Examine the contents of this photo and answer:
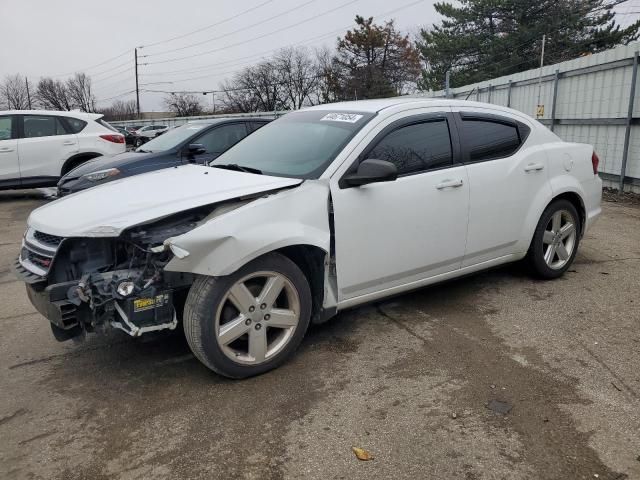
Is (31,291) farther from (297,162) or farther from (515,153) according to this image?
(515,153)

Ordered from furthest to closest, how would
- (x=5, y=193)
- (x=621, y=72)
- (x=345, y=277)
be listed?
(x=5, y=193) → (x=621, y=72) → (x=345, y=277)

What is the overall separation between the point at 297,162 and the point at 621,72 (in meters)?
7.67

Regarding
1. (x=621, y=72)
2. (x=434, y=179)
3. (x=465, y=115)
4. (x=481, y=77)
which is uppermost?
(x=481, y=77)

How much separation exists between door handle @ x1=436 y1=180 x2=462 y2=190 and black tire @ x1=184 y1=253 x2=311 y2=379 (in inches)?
50.7

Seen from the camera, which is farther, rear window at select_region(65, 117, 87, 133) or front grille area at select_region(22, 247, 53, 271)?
rear window at select_region(65, 117, 87, 133)

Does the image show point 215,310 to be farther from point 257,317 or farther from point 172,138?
point 172,138

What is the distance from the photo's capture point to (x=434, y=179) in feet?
12.7

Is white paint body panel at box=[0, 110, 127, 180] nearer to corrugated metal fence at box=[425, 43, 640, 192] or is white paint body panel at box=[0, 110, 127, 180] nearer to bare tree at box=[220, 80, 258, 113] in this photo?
corrugated metal fence at box=[425, 43, 640, 192]

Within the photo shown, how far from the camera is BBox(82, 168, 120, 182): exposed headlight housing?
723cm

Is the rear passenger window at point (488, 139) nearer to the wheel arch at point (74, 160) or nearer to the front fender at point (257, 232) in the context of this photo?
the front fender at point (257, 232)

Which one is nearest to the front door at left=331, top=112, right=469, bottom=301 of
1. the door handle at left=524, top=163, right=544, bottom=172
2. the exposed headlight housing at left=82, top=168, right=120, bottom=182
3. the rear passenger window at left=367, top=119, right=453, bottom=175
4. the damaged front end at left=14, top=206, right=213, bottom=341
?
the rear passenger window at left=367, top=119, right=453, bottom=175

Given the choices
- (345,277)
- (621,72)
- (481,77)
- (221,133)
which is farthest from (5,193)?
(481,77)

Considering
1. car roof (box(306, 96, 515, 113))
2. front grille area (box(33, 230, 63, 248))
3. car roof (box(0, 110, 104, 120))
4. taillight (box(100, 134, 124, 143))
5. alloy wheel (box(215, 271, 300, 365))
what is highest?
car roof (box(0, 110, 104, 120))

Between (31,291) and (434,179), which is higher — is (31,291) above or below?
below
